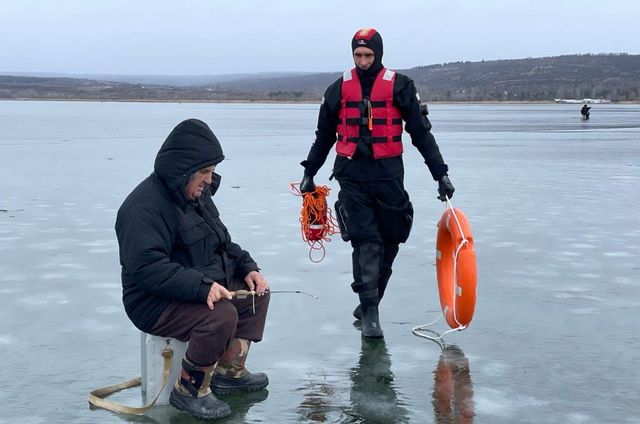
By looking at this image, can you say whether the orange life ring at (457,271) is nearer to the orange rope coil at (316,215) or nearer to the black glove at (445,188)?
the black glove at (445,188)

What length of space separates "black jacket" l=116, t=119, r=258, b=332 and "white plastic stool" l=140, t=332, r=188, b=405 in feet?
0.30

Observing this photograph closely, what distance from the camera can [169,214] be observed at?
479cm

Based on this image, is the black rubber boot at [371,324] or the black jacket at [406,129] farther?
the black jacket at [406,129]

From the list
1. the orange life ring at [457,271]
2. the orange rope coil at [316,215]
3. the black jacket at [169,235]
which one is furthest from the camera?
the orange rope coil at [316,215]

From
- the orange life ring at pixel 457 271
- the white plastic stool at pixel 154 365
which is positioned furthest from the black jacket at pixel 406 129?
the white plastic stool at pixel 154 365

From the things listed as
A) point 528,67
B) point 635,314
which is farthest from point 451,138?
point 528,67

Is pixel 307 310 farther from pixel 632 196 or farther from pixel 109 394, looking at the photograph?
pixel 632 196

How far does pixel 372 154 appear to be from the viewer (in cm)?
646

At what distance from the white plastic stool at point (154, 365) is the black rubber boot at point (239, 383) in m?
0.33

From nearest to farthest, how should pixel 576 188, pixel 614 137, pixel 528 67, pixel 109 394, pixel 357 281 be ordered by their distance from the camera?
pixel 109 394
pixel 357 281
pixel 576 188
pixel 614 137
pixel 528 67

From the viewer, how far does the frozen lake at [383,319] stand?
500 centimetres

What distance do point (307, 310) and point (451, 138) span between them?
24006 millimetres

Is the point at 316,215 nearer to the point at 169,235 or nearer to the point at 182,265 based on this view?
the point at 182,265

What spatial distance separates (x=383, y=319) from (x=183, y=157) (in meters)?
2.48
